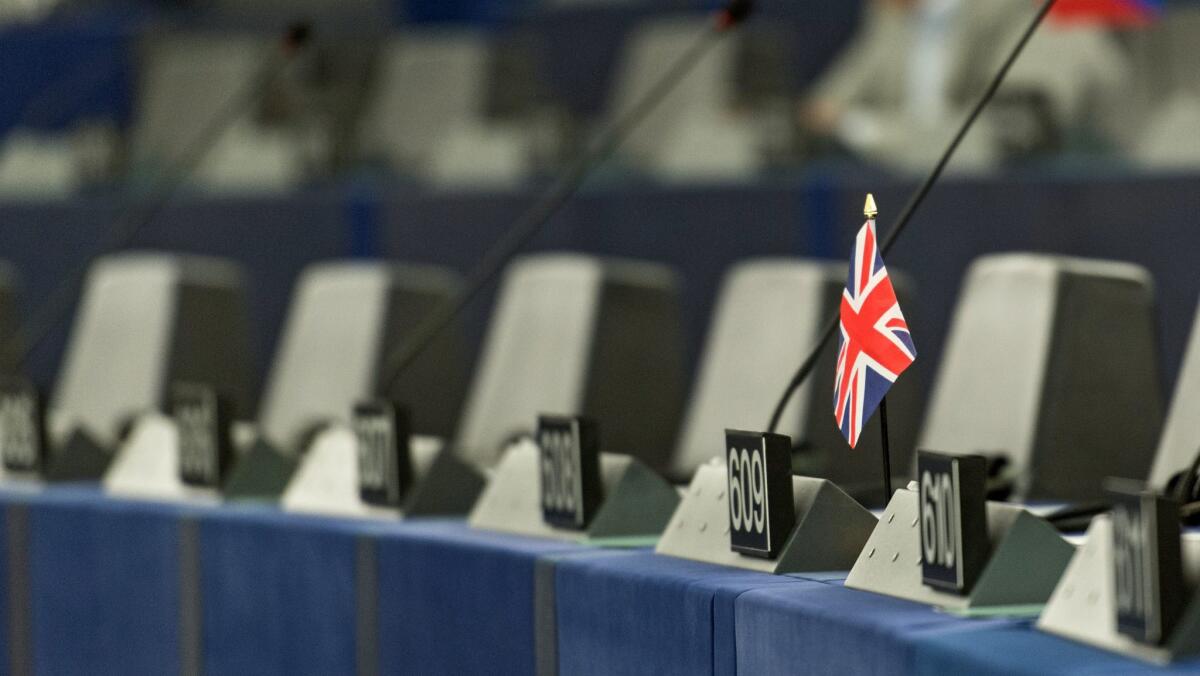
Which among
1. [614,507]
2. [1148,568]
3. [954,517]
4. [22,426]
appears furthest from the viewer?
[22,426]

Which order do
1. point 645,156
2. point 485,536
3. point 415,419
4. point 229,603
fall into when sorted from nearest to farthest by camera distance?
point 485,536 → point 229,603 → point 415,419 → point 645,156

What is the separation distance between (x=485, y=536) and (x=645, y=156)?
4066 mm

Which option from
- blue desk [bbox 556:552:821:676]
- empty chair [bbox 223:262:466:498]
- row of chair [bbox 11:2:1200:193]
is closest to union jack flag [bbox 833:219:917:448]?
blue desk [bbox 556:552:821:676]

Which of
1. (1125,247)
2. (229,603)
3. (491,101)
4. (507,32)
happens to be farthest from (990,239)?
(507,32)

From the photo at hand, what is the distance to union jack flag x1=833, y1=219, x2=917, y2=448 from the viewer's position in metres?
1.90

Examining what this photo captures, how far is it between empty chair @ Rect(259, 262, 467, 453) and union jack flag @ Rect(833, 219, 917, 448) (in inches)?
103

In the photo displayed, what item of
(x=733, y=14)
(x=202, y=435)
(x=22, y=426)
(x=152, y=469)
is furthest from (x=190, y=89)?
(x=733, y=14)

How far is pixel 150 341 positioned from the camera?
4855 mm

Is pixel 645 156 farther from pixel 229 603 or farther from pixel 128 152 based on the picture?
pixel 229 603

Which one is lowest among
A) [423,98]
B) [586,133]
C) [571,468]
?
[571,468]

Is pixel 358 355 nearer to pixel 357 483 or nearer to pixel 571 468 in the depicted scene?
pixel 357 483

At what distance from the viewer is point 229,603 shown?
2.68 m

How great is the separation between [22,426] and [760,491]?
1.66m

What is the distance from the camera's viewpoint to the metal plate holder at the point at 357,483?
2621 mm
